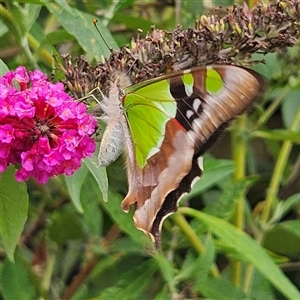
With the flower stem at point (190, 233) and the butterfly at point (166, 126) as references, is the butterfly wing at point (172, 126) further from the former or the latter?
the flower stem at point (190, 233)

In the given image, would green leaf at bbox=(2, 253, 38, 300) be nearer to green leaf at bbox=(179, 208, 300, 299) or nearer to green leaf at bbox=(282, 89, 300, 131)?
green leaf at bbox=(179, 208, 300, 299)

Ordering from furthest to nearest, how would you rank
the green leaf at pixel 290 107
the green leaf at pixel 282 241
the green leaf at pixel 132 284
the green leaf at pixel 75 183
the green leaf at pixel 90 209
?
the green leaf at pixel 290 107
the green leaf at pixel 282 241
the green leaf at pixel 90 209
the green leaf at pixel 132 284
the green leaf at pixel 75 183

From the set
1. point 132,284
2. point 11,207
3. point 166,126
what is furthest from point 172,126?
point 132,284

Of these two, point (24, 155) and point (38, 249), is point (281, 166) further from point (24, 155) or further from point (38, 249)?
point (24, 155)

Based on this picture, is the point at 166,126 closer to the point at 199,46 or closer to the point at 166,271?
the point at 199,46

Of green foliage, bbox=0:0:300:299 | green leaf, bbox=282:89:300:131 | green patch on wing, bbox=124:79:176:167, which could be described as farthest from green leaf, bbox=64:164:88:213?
green leaf, bbox=282:89:300:131

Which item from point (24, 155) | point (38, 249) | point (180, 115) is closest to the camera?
point (24, 155)

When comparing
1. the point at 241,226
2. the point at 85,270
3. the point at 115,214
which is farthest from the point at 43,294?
the point at 241,226

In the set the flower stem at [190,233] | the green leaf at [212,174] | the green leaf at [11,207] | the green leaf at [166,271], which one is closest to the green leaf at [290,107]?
the green leaf at [212,174]
